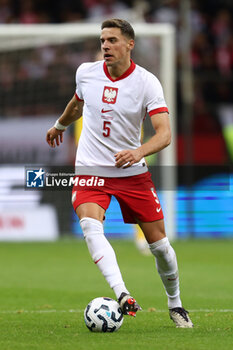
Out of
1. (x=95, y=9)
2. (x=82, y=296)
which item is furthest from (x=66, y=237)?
(x=82, y=296)

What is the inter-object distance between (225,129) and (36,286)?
26.4 feet

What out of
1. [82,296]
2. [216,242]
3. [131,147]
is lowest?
[216,242]

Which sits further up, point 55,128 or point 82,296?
point 55,128

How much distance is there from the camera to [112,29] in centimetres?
631

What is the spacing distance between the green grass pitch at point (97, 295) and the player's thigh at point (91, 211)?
0.83 metres

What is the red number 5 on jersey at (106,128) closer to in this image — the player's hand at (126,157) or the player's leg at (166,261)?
the player's hand at (126,157)

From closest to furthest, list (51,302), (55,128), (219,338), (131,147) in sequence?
1. (219,338)
2. (131,147)
3. (55,128)
4. (51,302)

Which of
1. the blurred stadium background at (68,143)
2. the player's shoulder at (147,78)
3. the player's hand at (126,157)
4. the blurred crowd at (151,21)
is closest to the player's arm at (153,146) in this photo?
the player's hand at (126,157)

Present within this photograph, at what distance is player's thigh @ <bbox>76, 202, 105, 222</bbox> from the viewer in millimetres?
6230

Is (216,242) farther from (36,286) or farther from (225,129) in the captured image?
(36,286)

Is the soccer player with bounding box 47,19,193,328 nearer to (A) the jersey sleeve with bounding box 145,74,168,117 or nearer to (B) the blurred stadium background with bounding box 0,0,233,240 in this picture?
(A) the jersey sleeve with bounding box 145,74,168,117

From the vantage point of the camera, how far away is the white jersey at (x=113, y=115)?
6367mm

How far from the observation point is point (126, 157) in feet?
19.2

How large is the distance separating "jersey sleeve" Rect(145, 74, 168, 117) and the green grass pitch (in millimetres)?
1592
